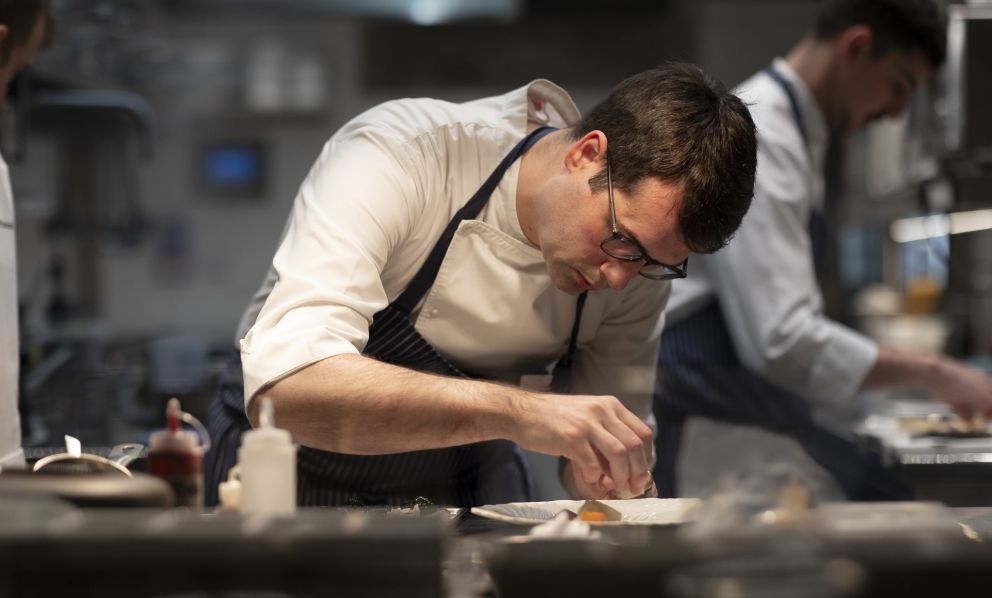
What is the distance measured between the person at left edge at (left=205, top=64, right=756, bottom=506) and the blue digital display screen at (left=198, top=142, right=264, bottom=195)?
401 centimetres

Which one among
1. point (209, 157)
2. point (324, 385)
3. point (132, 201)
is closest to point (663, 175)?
point (324, 385)

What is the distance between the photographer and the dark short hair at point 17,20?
6.22 feet

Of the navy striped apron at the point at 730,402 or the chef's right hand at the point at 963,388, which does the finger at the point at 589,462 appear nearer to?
the navy striped apron at the point at 730,402

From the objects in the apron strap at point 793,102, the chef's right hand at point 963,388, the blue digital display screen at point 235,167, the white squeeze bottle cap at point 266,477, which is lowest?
the blue digital display screen at point 235,167

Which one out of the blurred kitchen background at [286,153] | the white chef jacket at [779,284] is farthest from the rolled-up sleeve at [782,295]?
Result: the blurred kitchen background at [286,153]

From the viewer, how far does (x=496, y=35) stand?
556 cm

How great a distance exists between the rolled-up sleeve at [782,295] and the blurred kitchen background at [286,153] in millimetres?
1759

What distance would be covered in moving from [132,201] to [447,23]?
1.98 m

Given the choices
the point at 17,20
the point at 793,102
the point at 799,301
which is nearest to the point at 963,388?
the point at 799,301

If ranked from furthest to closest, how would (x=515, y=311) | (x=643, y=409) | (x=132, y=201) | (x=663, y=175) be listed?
(x=132, y=201)
(x=643, y=409)
(x=515, y=311)
(x=663, y=175)

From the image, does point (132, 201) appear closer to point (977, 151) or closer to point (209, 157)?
point (209, 157)

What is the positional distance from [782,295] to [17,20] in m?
1.51

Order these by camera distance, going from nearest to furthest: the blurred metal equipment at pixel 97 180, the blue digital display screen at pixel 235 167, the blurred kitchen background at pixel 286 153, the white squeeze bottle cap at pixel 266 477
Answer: the white squeeze bottle cap at pixel 266 477
the blurred metal equipment at pixel 97 180
the blurred kitchen background at pixel 286 153
the blue digital display screen at pixel 235 167

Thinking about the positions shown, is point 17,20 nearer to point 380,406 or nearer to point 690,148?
point 380,406
